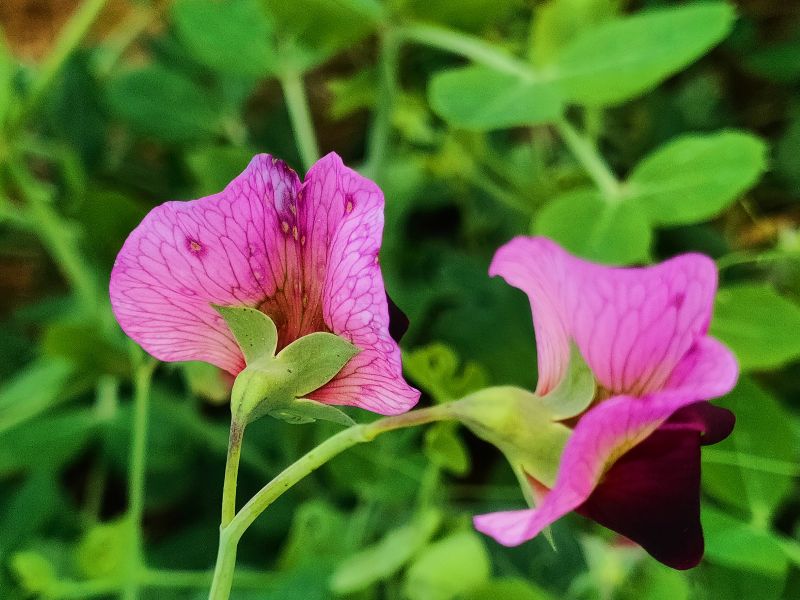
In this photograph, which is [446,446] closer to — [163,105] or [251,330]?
[251,330]

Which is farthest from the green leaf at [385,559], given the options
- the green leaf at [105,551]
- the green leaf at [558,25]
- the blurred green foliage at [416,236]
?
the green leaf at [558,25]

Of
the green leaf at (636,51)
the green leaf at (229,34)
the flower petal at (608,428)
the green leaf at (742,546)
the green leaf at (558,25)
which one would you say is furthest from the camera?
the green leaf at (229,34)

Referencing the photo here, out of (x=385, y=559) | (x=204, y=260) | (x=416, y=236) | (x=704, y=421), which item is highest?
(x=204, y=260)

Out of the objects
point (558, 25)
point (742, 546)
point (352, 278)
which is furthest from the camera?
point (558, 25)

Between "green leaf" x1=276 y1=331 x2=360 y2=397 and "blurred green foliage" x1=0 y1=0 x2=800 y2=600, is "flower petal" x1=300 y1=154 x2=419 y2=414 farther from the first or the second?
"blurred green foliage" x1=0 y1=0 x2=800 y2=600

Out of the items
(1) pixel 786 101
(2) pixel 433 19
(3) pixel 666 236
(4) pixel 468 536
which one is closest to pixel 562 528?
(4) pixel 468 536

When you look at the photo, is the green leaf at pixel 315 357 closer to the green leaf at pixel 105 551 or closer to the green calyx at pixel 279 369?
the green calyx at pixel 279 369

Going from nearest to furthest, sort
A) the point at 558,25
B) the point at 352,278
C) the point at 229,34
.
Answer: the point at 352,278
the point at 558,25
the point at 229,34

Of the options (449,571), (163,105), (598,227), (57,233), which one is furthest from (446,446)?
(163,105)
